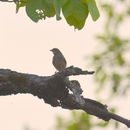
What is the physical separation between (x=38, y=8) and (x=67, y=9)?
16cm

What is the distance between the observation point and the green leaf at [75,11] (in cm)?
404

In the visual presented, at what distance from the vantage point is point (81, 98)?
5.10 metres

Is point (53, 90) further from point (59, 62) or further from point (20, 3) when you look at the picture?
point (59, 62)

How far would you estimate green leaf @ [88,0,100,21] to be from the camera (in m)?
4.09

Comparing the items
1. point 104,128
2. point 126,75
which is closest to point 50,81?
point 104,128

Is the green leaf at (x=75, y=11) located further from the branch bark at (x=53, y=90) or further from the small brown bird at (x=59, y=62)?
the small brown bird at (x=59, y=62)

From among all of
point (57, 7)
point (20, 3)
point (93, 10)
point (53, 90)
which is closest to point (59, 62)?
point (53, 90)

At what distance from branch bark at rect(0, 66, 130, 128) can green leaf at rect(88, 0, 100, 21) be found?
0.99 m

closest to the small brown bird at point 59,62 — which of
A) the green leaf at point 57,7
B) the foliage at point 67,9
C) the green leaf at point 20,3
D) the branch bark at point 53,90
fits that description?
the branch bark at point 53,90

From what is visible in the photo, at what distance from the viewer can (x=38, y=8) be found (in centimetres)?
407

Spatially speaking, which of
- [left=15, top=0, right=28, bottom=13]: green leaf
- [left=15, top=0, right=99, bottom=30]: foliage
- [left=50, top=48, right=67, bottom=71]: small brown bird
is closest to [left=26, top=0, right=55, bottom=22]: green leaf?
[left=15, top=0, right=99, bottom=30]: foliage

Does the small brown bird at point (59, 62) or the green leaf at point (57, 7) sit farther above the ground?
the small brown bird at point (59, 62)

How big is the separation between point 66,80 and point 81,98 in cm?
18

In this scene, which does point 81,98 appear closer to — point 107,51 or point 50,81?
point 50,81
